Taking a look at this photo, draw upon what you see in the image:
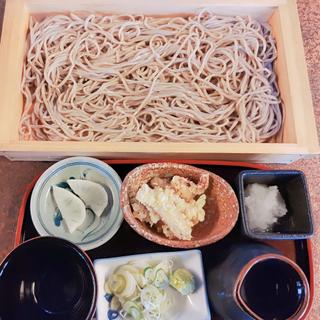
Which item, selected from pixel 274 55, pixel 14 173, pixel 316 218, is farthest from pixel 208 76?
pixel 14 173

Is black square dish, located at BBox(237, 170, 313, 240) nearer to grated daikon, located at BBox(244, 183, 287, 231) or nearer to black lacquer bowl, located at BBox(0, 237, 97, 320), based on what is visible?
grated daikon, located at BBox(244, 183, 287, 231)

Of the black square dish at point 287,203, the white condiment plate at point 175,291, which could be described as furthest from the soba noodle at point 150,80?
the white condiment plate at point 175,291

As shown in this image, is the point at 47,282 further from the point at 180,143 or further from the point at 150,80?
the point at 150,80

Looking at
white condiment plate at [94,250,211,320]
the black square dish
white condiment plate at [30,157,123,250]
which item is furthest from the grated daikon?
white condiment plate at [30,157,123,250]

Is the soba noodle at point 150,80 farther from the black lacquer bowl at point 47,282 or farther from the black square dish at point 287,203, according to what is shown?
the black lacquer bowl at point 47,282

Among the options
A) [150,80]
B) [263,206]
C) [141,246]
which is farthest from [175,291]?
[150,80]

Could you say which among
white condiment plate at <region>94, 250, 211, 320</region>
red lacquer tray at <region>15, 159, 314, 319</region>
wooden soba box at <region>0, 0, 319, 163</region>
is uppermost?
wooden soba box at <region>0, 0, 319, 163</region>

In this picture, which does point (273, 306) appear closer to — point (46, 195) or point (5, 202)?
point (46, 195)
